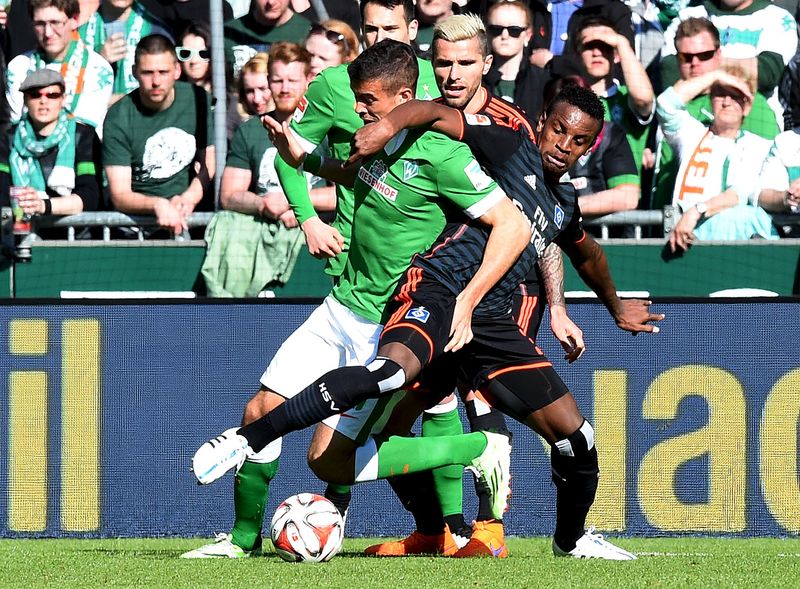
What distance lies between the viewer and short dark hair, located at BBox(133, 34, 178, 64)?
9086 millimetres

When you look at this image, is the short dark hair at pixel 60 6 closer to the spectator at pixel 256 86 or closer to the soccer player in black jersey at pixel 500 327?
Result: the spectator at pixel 256 86

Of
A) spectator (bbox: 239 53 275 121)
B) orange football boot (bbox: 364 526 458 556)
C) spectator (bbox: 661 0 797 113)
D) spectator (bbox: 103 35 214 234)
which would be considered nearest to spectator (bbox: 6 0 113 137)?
spectator (bbox: 103 35 214 234)

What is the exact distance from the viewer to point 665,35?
9.44m

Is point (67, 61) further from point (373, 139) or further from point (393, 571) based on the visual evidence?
point (393, 571)

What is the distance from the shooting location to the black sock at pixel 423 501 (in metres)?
6.18

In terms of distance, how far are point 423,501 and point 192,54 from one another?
439 cm

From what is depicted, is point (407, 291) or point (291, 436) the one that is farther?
point (291, 436)

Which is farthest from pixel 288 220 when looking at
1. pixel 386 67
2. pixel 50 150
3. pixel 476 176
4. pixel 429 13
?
pixel 476 176

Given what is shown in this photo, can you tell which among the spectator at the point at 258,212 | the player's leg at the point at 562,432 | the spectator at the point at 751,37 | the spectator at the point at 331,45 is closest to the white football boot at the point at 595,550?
the player's leg at the point at 562,432

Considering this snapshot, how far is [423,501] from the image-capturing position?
622cm

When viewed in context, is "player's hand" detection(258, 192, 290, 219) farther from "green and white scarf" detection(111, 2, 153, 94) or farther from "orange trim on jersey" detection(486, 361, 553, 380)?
"orange trim on jersey" detection(486, 361, 553, 380)

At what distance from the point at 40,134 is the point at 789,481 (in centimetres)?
542

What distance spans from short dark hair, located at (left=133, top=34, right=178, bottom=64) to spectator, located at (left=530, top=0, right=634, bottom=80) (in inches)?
101

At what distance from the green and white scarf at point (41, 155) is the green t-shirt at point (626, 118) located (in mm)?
3695
